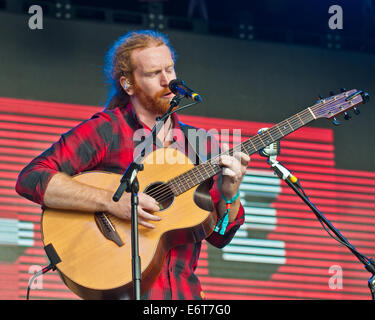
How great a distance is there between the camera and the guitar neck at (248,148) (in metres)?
3.61

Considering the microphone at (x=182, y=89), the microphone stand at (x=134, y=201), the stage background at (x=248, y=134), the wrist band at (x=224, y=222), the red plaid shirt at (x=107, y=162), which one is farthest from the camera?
the stage background at (x=248, y=134)

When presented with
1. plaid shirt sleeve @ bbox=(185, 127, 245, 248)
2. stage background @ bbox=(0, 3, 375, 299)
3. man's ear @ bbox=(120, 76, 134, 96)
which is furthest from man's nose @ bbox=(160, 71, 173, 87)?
stage background @ bbox=(0, 3, 375, 299)

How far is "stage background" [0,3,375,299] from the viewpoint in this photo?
16.9 feet

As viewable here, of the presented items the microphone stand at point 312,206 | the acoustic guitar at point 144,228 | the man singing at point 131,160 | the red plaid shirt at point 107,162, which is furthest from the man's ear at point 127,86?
the microphone stand at point 312,206

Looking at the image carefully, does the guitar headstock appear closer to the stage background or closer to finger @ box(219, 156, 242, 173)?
finger @ box(219, 156, 242, 173)

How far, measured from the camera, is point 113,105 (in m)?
4.16

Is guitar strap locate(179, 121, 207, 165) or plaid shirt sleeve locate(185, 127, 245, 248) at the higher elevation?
guitar strap locate(179, 121, 207, 165)

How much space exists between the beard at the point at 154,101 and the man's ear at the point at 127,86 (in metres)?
0.08

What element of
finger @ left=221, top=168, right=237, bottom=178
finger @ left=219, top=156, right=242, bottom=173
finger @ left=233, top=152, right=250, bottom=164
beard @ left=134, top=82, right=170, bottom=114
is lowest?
finger @ left=221, top=168, right=237, bottom=178

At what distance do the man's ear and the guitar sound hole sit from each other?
765mm

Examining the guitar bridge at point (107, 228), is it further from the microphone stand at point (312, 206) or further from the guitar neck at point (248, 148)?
the microphone stand at point (312, 206)

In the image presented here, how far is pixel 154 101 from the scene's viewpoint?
3.91m

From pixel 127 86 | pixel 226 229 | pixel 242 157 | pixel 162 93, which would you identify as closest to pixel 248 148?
pixel 242 157

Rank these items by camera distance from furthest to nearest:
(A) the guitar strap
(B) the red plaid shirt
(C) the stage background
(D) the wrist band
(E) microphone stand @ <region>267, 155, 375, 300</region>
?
(C) the stage background, (A) the guitar strap, (D) the wrist band, (B) the red plaid shirt, (E) microphone stand @ <region>267, 155, 375, 300</region>
